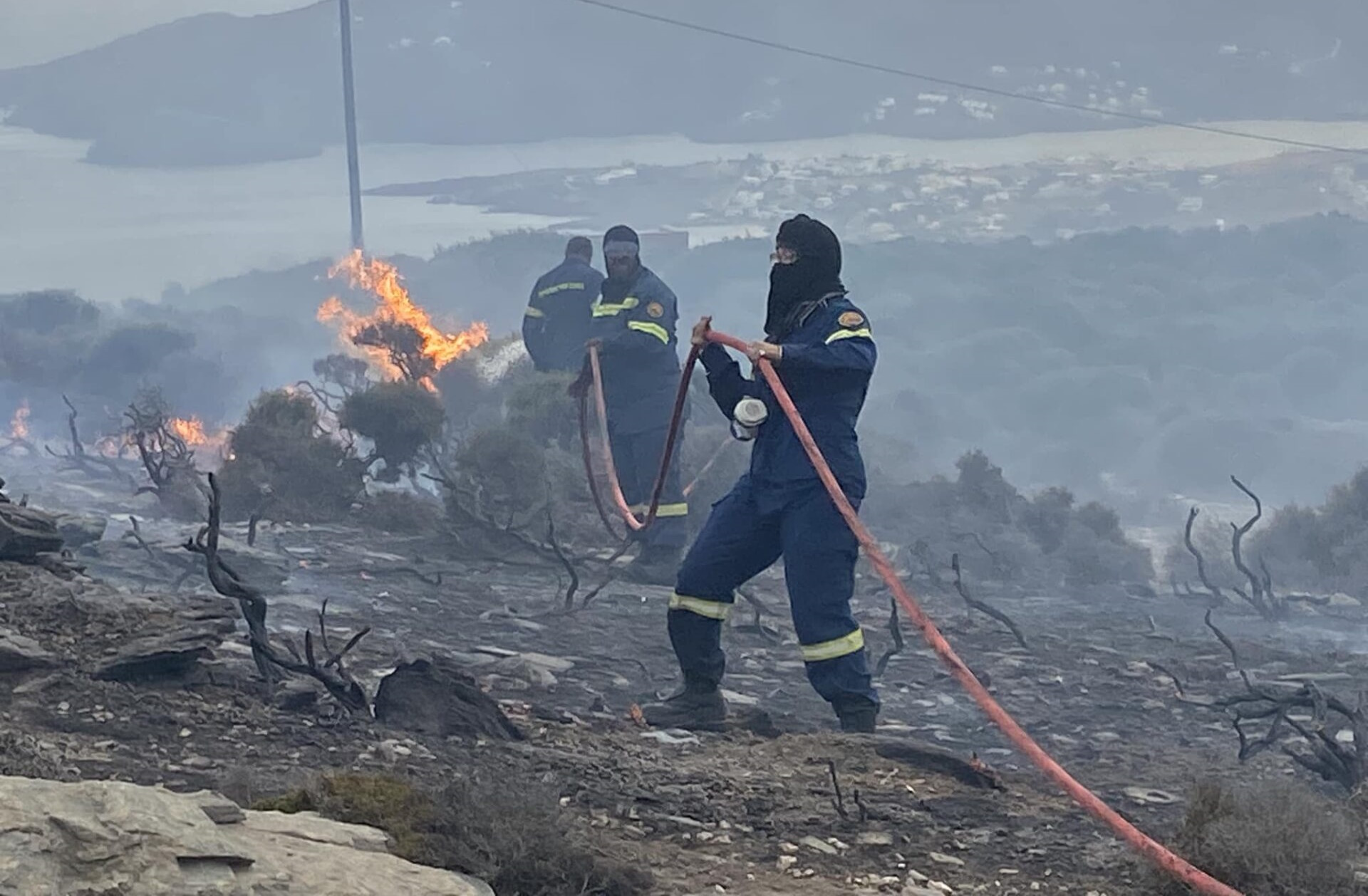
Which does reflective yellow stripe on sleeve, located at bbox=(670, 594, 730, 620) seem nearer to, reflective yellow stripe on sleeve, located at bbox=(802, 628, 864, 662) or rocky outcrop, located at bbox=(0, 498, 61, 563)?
reflective yellow stripe on sleeve, located at bbox=(802, 628, 864, 662)

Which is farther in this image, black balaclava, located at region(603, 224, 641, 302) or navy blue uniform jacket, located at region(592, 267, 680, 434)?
black balaclava, located at region(603, 224, 641, 302)

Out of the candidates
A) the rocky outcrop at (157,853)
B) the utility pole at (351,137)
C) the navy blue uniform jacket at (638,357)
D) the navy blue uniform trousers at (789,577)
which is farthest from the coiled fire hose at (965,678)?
the utility pole at (351,137)

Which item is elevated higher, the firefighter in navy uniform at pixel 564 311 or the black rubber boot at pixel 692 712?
the firefighter in navy uniform at pixel 564 311

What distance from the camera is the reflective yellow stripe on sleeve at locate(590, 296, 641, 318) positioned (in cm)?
1030

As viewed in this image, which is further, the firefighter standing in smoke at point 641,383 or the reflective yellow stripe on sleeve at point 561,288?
the reflective yellow stripe on sleeve at point 561,288

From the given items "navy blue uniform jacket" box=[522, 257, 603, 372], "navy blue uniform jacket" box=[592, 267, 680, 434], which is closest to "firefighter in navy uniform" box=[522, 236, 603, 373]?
"navy blue uniform jacket" box=[522, 257, 603, 372]

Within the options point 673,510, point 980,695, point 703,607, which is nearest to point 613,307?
point 673,510

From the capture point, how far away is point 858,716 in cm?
598

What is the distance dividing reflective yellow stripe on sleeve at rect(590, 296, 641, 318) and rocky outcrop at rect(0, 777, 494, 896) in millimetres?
7150

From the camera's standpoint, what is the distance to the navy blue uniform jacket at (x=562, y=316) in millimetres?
11852

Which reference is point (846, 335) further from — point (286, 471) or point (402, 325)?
point (402, 325)

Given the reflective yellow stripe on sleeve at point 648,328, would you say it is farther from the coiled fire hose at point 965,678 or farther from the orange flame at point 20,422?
the orange flame at point 20,422

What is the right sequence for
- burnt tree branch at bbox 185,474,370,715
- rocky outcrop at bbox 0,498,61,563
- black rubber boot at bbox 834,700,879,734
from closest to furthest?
burnt tree branch at bbox 185,474,370,715 → black rubber boot at bbox 834,700,879,734 → rocky outcrop at bbox 0,498,61,563

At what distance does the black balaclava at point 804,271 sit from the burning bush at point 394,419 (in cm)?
675
